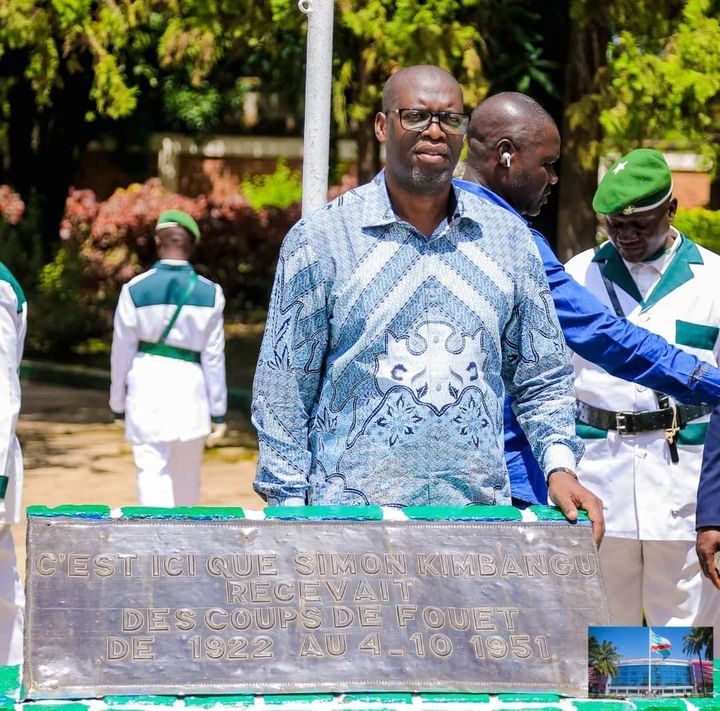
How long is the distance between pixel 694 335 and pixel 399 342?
1928 millimetres

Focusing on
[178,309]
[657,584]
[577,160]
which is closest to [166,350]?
[178,309]

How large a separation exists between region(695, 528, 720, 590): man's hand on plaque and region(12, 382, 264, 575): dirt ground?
17.2 feet

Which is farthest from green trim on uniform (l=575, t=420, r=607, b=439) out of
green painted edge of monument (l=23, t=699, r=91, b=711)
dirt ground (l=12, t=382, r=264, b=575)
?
dirt ground (l=12, t=382, r=264, b=575)

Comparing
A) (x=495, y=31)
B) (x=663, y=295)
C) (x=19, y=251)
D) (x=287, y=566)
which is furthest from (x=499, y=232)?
(x=19, y=251)

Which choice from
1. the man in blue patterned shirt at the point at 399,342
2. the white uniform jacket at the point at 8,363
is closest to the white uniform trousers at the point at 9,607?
the white uniform jacket at the point at 8,363

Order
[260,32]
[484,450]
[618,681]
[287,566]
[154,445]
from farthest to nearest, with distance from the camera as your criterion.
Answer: [260,32], [154,445], [484,450], [287,566], [618,681]

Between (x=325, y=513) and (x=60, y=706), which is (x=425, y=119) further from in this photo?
(x=60, y=706)

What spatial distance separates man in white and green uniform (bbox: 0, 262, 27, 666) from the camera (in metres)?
5.44

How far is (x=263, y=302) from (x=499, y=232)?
71.5 feet

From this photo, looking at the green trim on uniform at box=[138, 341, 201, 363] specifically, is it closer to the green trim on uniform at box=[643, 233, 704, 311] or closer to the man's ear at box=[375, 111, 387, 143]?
the green trim on uniform at box=[643, 233, 704, 311]

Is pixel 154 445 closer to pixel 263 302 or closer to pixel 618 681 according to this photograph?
pixel 618 681

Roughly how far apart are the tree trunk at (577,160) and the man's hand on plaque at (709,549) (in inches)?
257

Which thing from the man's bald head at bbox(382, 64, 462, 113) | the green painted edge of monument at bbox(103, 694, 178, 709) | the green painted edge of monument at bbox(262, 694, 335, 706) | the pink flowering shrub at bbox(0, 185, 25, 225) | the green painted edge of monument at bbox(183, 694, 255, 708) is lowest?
the pink flowering shrub at bbox(0, 185, 25, 225)

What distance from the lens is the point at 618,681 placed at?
10.4 feet
